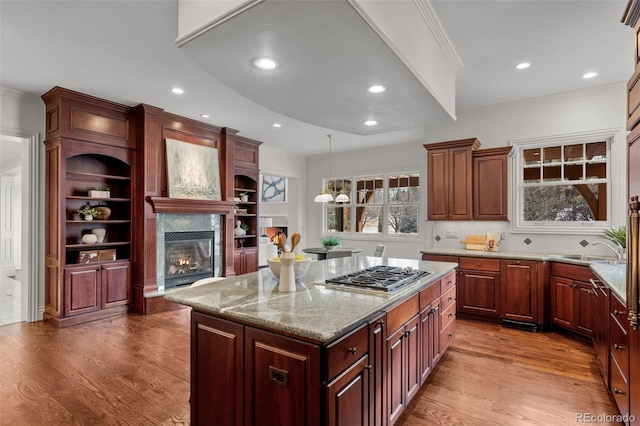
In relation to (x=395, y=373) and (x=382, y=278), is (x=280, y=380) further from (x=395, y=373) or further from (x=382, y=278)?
(x=382, y=278)

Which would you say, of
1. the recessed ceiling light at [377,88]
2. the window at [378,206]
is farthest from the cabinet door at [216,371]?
the window at [378,206]

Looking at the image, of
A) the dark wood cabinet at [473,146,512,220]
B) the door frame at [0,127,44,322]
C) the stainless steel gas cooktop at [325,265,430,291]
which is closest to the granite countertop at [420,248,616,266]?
the dark wood cabinet at [473,146,512,220]

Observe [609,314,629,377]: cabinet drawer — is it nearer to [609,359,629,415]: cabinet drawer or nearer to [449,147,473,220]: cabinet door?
[609,359,629,415]: cabinet drawer

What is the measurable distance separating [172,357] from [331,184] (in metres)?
5.73

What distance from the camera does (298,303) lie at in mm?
1800

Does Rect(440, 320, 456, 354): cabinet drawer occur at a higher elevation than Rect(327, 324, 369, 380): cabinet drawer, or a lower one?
lower

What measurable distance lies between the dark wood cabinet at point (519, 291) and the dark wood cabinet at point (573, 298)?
20cm

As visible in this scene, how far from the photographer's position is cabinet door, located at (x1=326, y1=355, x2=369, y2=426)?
142cm

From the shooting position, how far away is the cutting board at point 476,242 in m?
4.68

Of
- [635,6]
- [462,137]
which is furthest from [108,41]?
[462,137]

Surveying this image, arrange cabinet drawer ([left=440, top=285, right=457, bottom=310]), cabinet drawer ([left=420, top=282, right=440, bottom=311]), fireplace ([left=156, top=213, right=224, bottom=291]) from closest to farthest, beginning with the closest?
cabinet drawer ([left=420, top=282, right=440, bottom=311]) < cabinet drawer ([left=440, top=285, right=457, bottom=310]) < fireplace ([left=156, top=213, right=224, bottom=291])

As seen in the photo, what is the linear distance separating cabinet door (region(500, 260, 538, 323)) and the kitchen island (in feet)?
7.64

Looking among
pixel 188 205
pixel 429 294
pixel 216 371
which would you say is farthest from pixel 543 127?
pixel 188 205

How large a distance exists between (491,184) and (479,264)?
3.71 feet
